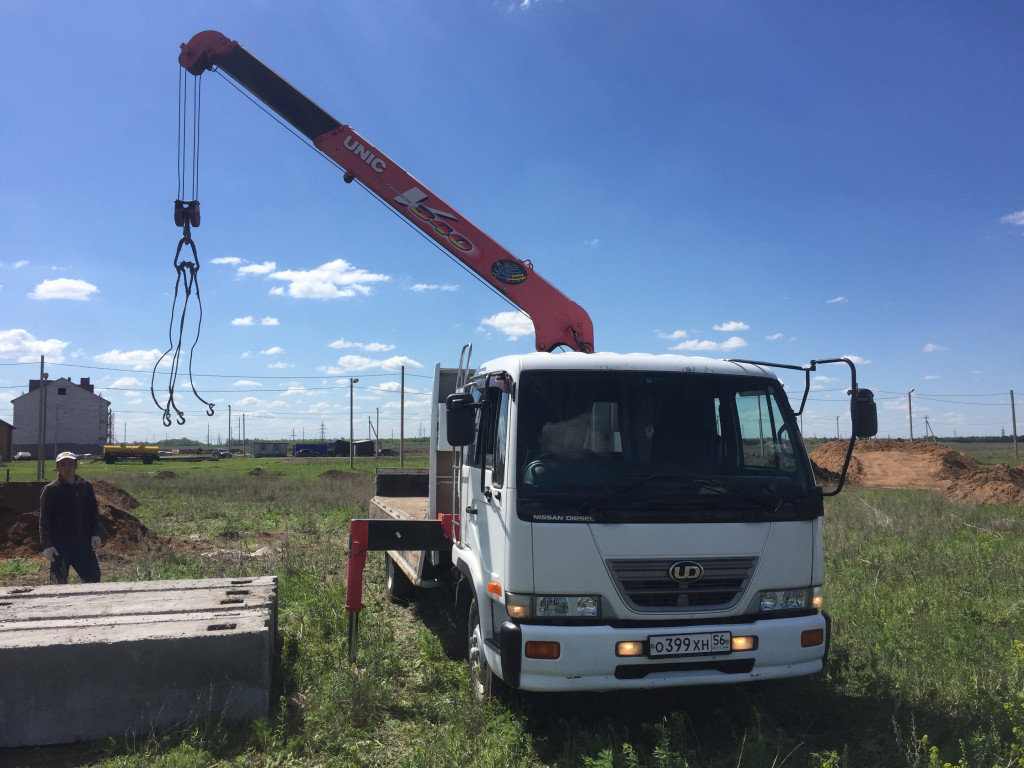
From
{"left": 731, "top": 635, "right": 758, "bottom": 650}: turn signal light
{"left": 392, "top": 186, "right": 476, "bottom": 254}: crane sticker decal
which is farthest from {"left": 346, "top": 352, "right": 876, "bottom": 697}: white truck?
{"left": 392, "top": 186, "right": 476, "bottom": 254}: crane sticker decal

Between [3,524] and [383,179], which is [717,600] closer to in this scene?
[383,179]

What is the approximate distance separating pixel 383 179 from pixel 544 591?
710 centimetres

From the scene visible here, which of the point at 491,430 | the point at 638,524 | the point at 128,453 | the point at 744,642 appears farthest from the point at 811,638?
the point at 128,453

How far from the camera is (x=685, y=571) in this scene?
4172 millimetres

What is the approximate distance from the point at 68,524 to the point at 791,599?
6960 millimetres

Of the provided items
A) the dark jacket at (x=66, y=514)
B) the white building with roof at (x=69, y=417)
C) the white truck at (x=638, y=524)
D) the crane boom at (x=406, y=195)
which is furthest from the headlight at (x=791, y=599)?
the white building with roof at (x=69, y=417)

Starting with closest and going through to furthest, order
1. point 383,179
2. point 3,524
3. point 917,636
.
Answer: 1. point 917,636
2. point 383,179
3. point 3,524

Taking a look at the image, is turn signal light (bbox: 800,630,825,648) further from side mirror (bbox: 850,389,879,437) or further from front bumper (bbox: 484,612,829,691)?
side mirror (bbox: 850,389,879,437)

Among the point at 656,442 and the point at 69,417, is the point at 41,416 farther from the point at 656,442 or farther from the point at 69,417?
the point at 69,417

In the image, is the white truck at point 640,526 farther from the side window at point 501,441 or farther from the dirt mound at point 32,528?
the dirt mound at point 32,528

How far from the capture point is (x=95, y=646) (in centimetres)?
450

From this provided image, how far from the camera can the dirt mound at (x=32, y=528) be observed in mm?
12656

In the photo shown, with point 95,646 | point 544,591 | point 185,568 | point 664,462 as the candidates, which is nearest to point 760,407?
point 664,462

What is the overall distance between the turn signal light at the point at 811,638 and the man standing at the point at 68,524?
6.79 m
